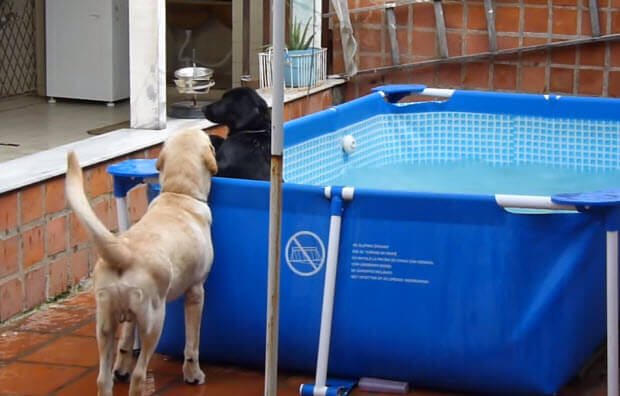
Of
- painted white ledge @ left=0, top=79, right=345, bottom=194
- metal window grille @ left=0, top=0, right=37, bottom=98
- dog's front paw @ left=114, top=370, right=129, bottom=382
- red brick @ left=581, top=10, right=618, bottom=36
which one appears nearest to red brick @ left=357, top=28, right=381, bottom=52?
red brick @ left=581, top=10, right=618, bottom=36

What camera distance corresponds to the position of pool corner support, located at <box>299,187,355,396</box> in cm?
415

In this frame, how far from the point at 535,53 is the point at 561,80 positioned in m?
0.29

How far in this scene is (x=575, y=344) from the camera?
4.18 m

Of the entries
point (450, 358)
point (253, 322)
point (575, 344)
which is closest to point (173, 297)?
point (253, 322)

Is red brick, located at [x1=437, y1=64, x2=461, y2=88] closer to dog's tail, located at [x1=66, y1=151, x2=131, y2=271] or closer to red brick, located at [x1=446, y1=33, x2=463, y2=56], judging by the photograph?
red brick, located at [x1=446, y1=33, x2=463, y2=56]

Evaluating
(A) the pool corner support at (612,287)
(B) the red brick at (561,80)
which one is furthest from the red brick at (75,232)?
(B) the red brick at (561,80)

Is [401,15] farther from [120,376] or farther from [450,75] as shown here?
[120,376]

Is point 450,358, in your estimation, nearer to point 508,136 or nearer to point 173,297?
point 173,297

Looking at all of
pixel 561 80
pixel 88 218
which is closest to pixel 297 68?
pixel 561 80

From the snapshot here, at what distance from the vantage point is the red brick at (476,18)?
858 cm

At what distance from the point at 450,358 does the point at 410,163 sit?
3232mm

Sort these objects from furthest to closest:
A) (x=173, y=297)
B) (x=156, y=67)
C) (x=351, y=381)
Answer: (x=156, y=67) < (x=351, y=381) < (x=173, y=297)

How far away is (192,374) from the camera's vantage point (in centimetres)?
Answer: 428

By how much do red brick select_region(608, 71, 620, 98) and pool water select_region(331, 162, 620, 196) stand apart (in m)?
1.45
